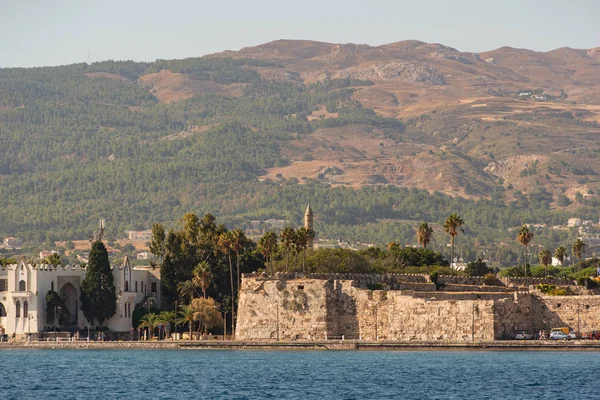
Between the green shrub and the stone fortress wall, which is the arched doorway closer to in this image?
the stone fortress wall

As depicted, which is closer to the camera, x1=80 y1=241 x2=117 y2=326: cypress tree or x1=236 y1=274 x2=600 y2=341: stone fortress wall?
x1=236 y1=274 x2=600 y2=341: stone fortress wall

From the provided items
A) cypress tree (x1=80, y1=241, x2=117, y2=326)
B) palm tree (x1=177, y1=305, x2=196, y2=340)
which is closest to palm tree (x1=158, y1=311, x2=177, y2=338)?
palm tree (x1=177, y1=305, x2=196, y2=340)

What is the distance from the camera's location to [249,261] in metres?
127

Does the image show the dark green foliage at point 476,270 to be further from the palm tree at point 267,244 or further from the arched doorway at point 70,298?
the arched doorway at point 70,298

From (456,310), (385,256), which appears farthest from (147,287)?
(456,310)

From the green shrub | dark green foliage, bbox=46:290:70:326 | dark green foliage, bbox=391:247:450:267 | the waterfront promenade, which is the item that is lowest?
the waterfront promenade

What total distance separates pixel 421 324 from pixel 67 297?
3449 cm

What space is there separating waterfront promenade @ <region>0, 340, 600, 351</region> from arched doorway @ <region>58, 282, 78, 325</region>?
20.9ft

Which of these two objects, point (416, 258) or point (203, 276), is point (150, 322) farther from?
point (416, 258)

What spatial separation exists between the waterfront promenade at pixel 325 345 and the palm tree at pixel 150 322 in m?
3.59

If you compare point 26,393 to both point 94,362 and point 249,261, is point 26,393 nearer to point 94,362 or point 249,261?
point 94,362

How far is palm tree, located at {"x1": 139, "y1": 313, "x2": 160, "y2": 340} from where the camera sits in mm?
119125

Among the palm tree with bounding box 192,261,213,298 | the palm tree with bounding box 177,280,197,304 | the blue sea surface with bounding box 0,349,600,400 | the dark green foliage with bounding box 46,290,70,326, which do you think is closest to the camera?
the blue sea surface with bounding box 0,349,600,400

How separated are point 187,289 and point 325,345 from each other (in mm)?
17721
